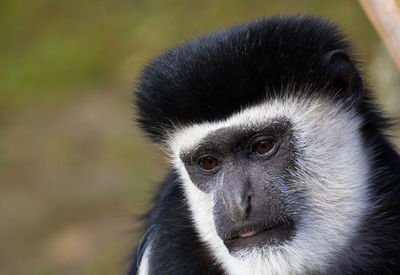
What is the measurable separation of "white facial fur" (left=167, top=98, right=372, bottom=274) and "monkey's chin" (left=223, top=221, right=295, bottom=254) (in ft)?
0.07

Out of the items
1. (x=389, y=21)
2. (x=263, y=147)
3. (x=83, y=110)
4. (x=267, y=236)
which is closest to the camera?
(x=389, y=21)

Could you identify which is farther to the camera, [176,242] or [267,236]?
[176,242]

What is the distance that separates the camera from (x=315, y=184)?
2502 mm

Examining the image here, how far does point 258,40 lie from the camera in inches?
98.4

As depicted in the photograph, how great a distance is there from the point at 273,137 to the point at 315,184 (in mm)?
244

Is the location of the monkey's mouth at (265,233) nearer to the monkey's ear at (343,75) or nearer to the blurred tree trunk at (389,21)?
the monkey's ear at (343,75)

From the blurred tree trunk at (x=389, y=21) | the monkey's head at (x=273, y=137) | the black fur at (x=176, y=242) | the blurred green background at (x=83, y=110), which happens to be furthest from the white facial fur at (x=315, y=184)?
the blurred green background at (x=83, y=110)

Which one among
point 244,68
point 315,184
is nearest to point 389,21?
point 244,68

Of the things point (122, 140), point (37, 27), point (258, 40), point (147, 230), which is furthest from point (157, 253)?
point (37, 27)

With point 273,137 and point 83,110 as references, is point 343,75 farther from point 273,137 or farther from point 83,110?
point 83,110

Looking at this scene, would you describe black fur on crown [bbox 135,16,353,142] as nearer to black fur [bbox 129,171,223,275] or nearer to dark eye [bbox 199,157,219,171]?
dark eye [bbox 199,157,219,171]

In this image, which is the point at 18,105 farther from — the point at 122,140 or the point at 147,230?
the point at 147,230

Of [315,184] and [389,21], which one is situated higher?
→ [389,21]

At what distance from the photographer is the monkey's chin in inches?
93.7
